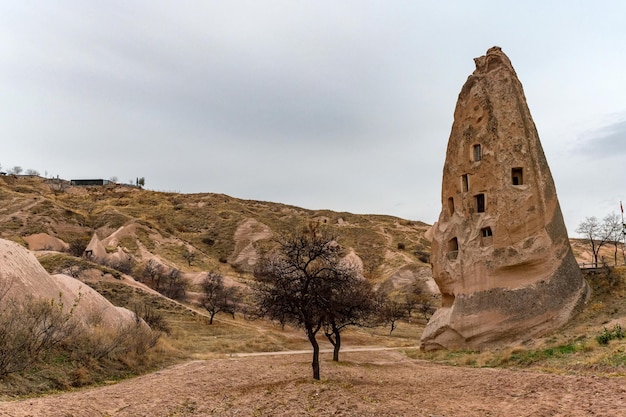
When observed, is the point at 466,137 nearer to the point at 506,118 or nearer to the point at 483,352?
→ the point at 506,118

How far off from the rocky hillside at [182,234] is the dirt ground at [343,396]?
4004 cm

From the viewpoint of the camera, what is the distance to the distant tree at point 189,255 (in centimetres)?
6195

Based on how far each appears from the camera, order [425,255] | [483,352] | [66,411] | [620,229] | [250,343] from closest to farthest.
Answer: [66,411]
[483,352]
[250,343]
[620,229]
[425,255]

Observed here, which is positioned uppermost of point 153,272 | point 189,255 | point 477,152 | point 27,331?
point 477,152

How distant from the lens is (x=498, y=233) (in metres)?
23.0

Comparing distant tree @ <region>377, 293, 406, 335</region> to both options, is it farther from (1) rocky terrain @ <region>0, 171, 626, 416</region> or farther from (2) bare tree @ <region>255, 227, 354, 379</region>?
(2) bare tree @ <region>255, 227, 354, 379</region>

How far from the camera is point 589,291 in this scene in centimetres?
2309

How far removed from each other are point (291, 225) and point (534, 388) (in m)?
76.4

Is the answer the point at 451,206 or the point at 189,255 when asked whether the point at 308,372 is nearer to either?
the point at 451,206

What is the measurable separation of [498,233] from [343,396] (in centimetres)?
1469

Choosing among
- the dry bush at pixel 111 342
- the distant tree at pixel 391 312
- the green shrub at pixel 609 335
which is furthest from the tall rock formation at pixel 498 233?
the dry bush at pixel 111 342

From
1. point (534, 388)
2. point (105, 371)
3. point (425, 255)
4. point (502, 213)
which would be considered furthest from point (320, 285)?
point (425, 255)

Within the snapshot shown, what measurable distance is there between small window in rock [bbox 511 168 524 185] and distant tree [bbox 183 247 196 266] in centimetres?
4644

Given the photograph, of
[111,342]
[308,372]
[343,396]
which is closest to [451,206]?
[308,372]
